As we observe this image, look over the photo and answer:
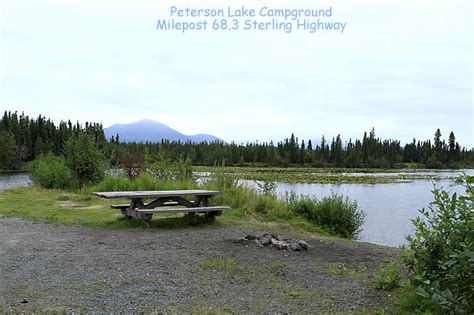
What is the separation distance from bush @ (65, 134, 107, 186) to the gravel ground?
33.1 ft

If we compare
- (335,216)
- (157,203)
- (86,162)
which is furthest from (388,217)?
(86,162)

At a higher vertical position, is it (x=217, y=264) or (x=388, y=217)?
(x=217, y=264)

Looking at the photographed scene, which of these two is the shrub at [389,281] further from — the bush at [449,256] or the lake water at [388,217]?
the lake water at [388,217]

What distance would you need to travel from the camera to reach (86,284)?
4.57 m

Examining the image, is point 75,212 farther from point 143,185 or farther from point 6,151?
point 6,151

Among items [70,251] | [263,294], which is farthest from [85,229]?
[263,294]

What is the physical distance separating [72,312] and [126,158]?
16.7 meters

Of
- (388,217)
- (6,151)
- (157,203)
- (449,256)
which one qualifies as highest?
(6,151)

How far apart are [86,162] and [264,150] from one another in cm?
7030

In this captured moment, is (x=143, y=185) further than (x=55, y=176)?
No

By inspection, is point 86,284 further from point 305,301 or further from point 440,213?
point 440,213

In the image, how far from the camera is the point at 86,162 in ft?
57.8

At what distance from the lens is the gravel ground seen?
410 cm

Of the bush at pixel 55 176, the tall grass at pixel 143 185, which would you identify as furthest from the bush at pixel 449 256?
the bush at pixel 55 176
